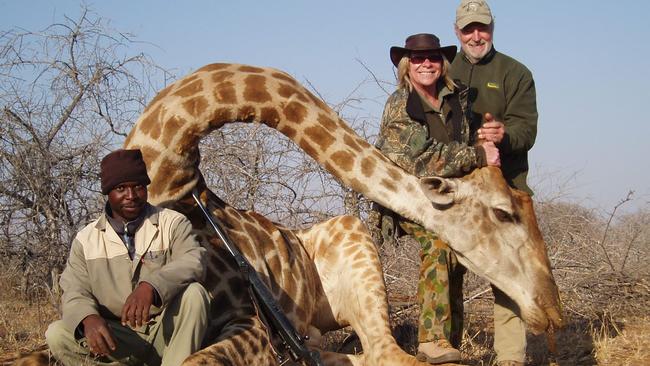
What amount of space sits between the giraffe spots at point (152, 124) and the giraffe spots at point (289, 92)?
80cm

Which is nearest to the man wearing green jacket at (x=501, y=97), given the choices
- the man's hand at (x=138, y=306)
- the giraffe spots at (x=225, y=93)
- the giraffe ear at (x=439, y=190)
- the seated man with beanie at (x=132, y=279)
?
the giraffe ear at (x=439, y=190)

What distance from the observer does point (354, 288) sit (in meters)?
6.05

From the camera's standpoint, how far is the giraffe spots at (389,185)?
5.50 meters

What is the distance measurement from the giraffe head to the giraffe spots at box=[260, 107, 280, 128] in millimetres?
1065

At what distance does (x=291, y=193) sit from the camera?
8.97 metres

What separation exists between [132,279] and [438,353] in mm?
1912

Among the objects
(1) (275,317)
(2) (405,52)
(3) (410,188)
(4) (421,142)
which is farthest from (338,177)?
(1) (275,317)

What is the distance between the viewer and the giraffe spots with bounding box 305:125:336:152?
560cm

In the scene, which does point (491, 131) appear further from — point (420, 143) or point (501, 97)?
point (501, 97)

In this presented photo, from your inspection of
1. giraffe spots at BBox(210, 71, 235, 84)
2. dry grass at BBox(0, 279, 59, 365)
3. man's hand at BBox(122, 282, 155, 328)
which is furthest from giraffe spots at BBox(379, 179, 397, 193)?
dry grass at BBox(0, 279, 59, 365)

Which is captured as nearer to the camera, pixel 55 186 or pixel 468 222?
pixel 468 222

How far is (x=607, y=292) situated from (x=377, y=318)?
3.10m

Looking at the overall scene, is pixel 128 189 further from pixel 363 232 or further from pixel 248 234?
pixel 363 232

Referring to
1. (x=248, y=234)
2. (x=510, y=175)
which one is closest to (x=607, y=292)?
(x=510, y=175)
